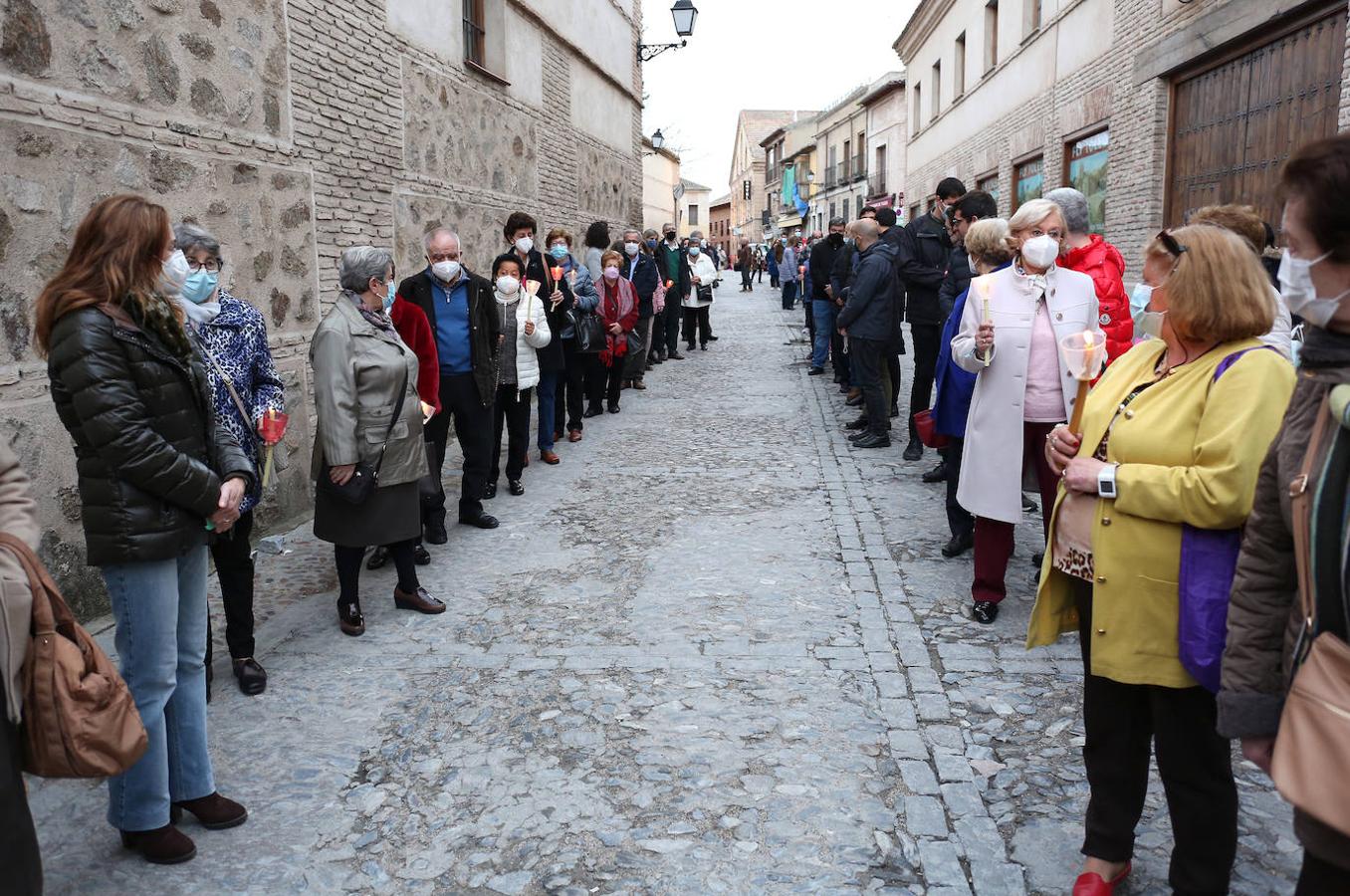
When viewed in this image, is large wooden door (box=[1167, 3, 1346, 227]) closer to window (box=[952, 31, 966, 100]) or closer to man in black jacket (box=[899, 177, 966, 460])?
man in black jacket (box=[899, 177, 966, 460])

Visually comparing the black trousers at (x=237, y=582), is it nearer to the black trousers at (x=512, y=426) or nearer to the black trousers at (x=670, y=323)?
the black trousers at (x=512, y=426)

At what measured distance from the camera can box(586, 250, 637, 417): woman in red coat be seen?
11188mm

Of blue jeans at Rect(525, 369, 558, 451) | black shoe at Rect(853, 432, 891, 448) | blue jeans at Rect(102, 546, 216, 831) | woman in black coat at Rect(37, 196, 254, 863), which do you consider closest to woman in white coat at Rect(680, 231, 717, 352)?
black shoe at Rect(853, 432, 891, 448)

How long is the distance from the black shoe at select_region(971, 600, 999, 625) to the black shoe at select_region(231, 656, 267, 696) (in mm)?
3208

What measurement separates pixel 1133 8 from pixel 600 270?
690 centimetres

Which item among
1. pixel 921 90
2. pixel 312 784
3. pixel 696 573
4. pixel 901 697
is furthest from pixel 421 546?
pixel 921 90

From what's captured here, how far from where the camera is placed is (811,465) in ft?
29.0

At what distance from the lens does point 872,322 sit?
9.20m

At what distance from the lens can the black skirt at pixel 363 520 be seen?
498 cm

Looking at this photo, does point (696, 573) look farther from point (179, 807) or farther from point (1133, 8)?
point (1133, 8)

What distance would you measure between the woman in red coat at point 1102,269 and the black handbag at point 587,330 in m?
5.15

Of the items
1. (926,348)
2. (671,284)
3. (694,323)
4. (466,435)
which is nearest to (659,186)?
(694,323)

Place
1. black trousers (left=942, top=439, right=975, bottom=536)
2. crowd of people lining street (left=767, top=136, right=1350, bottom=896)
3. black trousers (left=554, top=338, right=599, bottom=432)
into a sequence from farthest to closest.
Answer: black trousers (left=554, top=338, right=599, bottom=432), black trousers (left=942, top=439, right=975, bottom=536), crowd of people lining street (left=767, top=136, right=1350, bottom=896)

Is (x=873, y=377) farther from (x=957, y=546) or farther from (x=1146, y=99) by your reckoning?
(x=1146, y=99)
